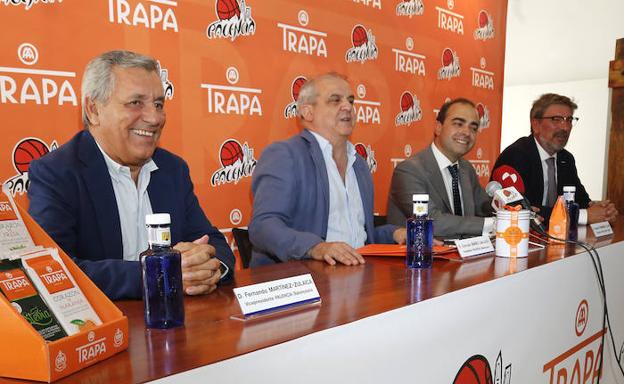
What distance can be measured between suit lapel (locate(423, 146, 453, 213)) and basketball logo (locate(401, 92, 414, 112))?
1.26 m

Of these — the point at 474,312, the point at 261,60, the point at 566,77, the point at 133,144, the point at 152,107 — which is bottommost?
the point at 474,312

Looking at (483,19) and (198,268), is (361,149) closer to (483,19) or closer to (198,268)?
(483,19)

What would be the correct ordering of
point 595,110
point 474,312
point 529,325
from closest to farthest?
point 474,312
point 529,325
point 595,110

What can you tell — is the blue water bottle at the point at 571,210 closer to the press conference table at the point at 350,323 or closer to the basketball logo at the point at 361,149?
the press conference table at the point at 350,323

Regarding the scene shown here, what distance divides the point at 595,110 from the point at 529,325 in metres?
6.86

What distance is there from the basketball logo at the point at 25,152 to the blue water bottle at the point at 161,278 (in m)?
1.26

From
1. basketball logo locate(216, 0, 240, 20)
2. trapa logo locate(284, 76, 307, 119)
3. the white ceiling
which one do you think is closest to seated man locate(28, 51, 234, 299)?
basketball logo locate(216, 0, 240, 20)

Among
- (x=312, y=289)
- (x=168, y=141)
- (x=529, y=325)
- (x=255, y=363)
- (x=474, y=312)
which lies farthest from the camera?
(x=168, y=141)

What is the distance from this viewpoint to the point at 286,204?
6.22 feet

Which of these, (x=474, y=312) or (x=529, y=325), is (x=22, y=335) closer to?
(x=474, y=312)

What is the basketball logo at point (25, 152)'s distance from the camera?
1869mm

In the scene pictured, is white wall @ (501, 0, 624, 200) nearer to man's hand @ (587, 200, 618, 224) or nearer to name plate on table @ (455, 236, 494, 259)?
man's hand @ (587, 200, 618, 224)

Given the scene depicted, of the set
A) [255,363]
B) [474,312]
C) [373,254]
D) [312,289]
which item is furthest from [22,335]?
[373,254]

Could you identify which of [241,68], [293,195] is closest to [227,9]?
[241,68]
